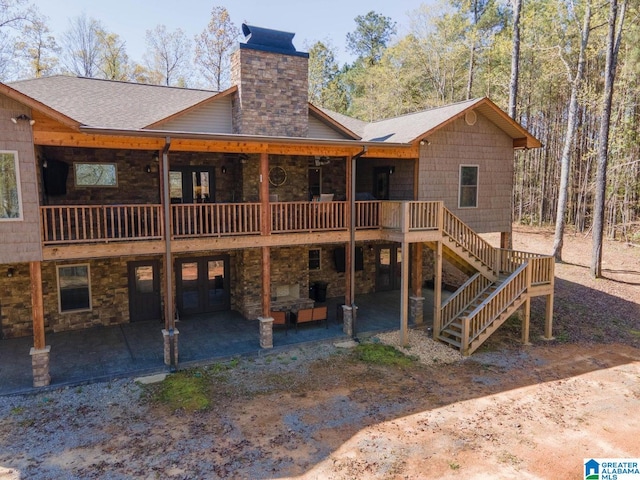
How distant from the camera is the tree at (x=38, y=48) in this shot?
2891 cm

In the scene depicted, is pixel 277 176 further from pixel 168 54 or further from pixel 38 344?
pixel 168 54

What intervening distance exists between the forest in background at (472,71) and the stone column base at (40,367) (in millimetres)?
23884

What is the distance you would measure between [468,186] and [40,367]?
13121 millimetres

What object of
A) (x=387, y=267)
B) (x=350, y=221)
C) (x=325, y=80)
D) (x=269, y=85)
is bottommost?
(x=387, y=267)

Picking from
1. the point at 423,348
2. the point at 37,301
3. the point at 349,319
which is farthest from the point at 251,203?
the point at 423,348

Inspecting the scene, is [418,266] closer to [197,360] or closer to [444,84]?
[197,360]

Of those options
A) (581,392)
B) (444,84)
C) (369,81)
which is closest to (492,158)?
(581,392)

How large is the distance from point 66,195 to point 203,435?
26.9 feet

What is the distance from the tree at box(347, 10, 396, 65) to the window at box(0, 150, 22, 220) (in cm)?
4126

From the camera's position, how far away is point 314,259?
17109 millimetres

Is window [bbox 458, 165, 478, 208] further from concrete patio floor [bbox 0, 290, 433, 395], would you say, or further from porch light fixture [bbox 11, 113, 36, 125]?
porch light fixture [bbox 11, 113, 36, 125]

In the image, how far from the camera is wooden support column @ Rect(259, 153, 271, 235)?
11742 millimetres

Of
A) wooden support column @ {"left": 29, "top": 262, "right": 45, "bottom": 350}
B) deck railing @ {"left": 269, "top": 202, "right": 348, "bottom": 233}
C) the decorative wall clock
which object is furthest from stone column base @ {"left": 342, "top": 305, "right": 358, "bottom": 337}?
wooden support column @ {"left": 29, "top": 262, "right": 45, "bottom": 350}

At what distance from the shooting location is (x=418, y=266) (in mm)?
14539
